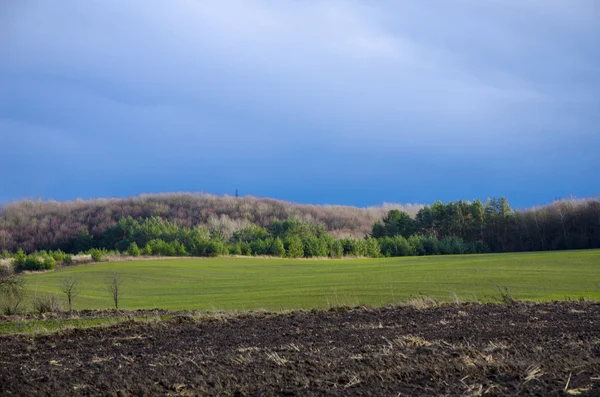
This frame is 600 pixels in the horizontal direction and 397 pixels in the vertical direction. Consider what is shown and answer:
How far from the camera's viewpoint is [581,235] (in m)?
77.9

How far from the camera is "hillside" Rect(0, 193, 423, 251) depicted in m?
116

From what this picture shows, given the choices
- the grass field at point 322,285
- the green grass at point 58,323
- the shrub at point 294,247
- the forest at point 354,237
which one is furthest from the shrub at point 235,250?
the green grass at point 58,323

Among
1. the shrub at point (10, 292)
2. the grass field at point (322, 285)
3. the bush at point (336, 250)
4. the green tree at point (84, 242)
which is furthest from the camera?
the green tree at point (84, 242)

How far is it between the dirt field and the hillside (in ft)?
314

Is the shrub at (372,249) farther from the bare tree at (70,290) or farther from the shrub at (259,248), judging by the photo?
the bare tree at (70,290)

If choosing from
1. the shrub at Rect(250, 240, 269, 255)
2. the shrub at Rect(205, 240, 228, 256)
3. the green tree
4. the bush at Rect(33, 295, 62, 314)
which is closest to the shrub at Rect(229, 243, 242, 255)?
the shrub at Rect(205, 240, 228, 256)

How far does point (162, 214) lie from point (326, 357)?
126063 mm

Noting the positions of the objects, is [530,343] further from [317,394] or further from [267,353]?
[317,394]

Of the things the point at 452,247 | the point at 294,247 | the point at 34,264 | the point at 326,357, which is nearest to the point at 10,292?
the point at 326,357

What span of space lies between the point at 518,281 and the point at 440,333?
20030 millimetres

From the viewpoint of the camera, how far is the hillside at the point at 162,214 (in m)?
116

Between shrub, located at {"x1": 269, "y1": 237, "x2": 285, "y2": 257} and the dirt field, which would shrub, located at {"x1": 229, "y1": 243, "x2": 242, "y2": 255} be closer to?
shrub, located at {"x1": 269, "y1": 237, "x2": 285, "y2": 257}

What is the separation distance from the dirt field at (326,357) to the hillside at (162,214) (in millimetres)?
95777

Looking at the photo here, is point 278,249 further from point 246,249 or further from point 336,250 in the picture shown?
point 336,250
